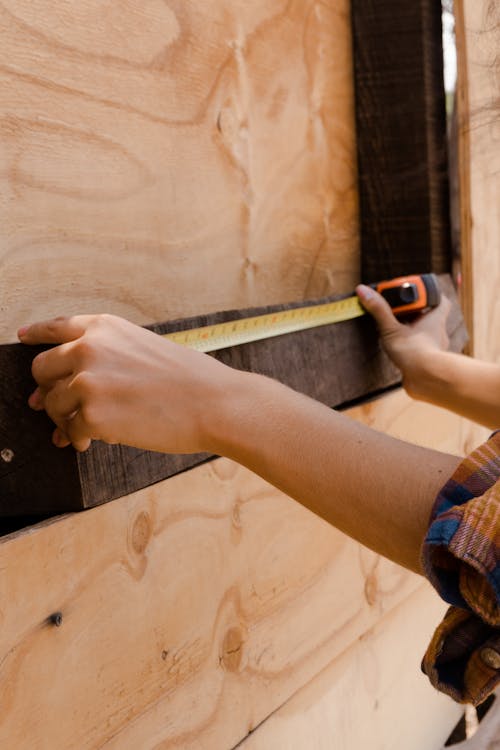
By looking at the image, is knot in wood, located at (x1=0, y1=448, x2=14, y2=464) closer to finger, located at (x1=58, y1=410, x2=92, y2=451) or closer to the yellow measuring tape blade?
finger, located at (x1=58, y1=410, x2=92, y2=451)

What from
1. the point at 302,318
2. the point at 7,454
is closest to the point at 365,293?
the point at 302,318

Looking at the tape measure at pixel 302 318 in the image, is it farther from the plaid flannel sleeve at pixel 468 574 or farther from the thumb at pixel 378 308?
the plaid flannel sleeve at pixel 468 574

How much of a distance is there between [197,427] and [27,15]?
0.65m

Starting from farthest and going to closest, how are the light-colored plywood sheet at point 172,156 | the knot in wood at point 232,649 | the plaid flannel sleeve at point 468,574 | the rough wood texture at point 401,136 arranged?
the rough wood texture at point 401,136 < the knot in wood at point 232,649 < the light-colored plywood sheet at point 172,156 < the plaid flannel sleeve at point 468,574

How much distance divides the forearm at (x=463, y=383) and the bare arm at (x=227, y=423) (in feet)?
2.47

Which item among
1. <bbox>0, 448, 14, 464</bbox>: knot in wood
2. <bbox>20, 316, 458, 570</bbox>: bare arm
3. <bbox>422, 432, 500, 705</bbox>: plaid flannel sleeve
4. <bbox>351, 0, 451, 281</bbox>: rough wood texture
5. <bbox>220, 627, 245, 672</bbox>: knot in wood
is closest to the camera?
<bbox>422, 432, 500, 705</bbox>: plaid flannel sleeve

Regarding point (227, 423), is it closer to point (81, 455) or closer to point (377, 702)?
point (81, 455)

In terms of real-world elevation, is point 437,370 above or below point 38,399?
below

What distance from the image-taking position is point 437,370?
170cm

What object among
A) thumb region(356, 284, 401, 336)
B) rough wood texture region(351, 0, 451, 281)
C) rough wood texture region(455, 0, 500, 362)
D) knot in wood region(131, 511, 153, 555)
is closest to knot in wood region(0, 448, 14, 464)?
knot in wood region(131, 511, 153, 555)

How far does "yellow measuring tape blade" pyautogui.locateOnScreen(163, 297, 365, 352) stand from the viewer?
124 centimetres

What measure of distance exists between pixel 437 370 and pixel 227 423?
831 mm

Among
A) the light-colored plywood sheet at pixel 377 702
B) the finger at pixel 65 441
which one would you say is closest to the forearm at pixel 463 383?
the light-colored plywood sheet at pixel 377 702

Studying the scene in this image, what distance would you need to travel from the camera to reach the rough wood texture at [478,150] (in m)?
2.01
